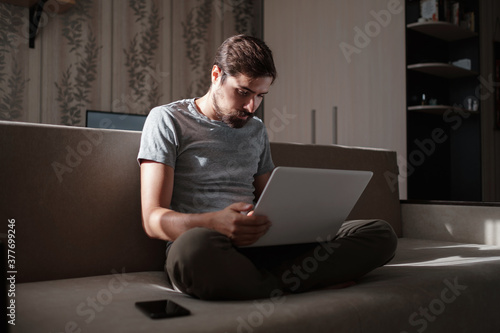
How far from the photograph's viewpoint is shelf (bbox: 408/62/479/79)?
316 cm

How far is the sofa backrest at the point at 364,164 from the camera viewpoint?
1.77 m

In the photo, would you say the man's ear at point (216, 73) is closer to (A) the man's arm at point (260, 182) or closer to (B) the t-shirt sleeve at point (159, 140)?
(B) the t-shirt sleeve at point (159, 140)

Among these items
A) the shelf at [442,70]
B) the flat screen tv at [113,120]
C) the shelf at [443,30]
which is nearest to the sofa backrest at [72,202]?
the flat screen tv at [113,120]

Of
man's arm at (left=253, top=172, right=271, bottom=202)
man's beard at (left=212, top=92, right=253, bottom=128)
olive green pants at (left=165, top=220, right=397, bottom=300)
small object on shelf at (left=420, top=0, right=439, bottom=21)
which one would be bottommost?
olive green pants at (left=165, top=220, right=397, bottom=300)

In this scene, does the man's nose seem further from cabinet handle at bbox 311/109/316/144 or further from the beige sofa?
cabinet handle at bbox 311/109/316/144

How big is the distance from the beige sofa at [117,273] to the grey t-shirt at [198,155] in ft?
0.44

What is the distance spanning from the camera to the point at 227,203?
1.33 meters

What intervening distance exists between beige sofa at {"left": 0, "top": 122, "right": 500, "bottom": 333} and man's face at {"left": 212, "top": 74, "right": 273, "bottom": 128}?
0.27 metres

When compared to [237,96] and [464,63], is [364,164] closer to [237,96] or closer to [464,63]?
[237,96]

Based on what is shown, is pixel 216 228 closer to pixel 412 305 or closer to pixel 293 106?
pixel 412 305

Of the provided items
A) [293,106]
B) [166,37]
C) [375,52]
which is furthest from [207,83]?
[375,52]

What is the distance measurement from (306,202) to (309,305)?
0.75ft

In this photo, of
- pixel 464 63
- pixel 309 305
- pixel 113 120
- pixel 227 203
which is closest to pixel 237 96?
pixel 227 203

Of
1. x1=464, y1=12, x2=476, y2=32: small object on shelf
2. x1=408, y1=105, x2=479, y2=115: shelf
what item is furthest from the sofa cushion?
x1=464, y1=12, x2=476, y2=32: small object on shelf
